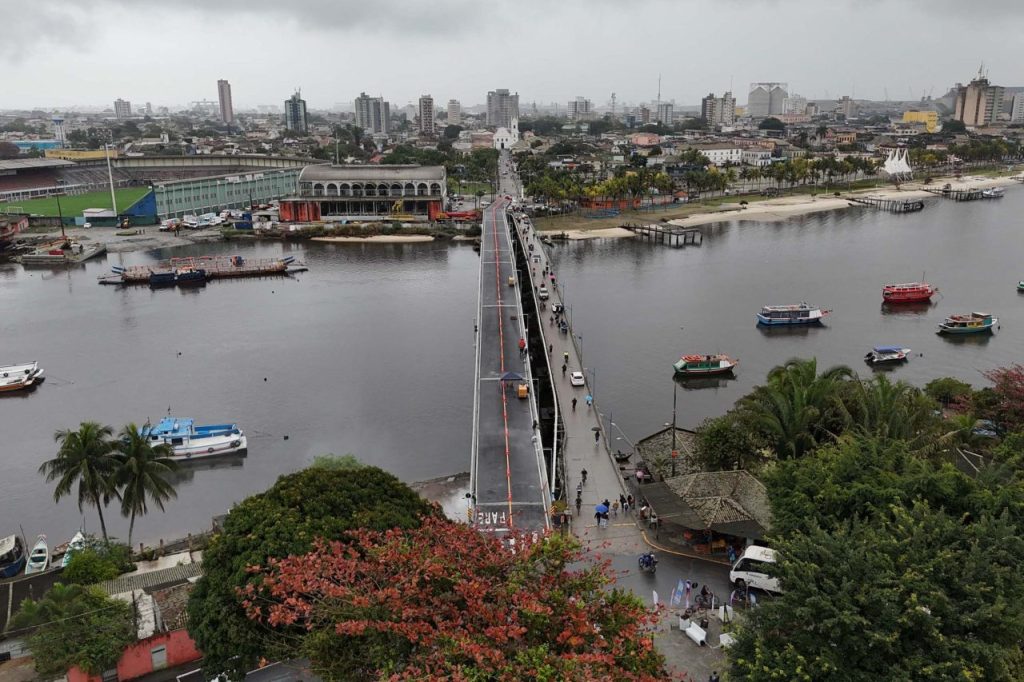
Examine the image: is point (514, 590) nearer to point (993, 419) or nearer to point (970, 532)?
point (970, 532)

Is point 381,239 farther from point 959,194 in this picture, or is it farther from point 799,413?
point 959,194

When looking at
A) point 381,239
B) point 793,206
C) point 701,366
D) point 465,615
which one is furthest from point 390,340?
point 793,206

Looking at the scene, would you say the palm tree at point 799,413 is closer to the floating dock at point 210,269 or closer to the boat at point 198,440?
the boat at point 198,440

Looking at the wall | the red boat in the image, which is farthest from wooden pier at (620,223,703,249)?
the wall

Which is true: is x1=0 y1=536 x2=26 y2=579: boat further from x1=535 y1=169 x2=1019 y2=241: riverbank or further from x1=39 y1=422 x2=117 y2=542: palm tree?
x1=535 y1=169 x2=1019 y2=241: riverbank

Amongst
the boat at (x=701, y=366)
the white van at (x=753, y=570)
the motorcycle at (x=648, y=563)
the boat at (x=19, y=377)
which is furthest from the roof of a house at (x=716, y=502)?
the boat at (x=19, y=377)

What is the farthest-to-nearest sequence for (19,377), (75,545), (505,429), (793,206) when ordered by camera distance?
(793,206) < (19,377) < (505,429) < (75,545)

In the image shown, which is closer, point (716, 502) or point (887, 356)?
point (716, 502)
